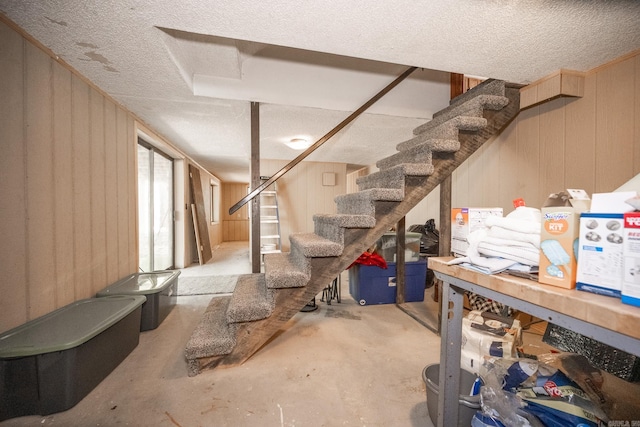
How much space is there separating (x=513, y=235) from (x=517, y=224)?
35 mm

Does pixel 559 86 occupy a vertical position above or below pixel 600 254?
above

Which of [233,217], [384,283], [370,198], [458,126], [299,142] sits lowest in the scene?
[384,283]

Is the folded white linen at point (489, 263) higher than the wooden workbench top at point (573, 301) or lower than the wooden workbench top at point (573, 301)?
higher

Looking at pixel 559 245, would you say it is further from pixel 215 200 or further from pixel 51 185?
pixel 215 200

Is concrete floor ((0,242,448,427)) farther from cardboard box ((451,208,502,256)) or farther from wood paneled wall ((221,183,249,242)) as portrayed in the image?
wood paneled wall ((221,183,249,242))

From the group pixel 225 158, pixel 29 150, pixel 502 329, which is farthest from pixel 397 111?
pixel 225 158

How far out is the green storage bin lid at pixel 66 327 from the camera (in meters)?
1.08

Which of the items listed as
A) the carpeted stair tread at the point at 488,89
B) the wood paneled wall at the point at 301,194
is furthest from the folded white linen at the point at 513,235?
the wood paneled wall at the point at 301,194

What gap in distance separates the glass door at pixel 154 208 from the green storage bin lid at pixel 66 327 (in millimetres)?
1389

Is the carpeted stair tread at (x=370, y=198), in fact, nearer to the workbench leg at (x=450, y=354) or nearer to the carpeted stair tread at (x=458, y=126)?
the carpeted stair tread at (x=458, y=126)

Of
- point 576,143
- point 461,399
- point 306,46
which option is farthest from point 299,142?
point 461,399

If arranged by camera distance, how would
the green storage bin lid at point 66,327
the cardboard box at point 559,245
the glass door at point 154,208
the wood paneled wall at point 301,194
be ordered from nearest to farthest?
the cardboard box at point 559,245 → the green storage bin lid at point 66,327 → the glass door at point 154,208 → the wood paneled wall at point 301,194

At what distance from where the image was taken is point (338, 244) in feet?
5.11

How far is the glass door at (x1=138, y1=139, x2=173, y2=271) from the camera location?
10.3 ft
